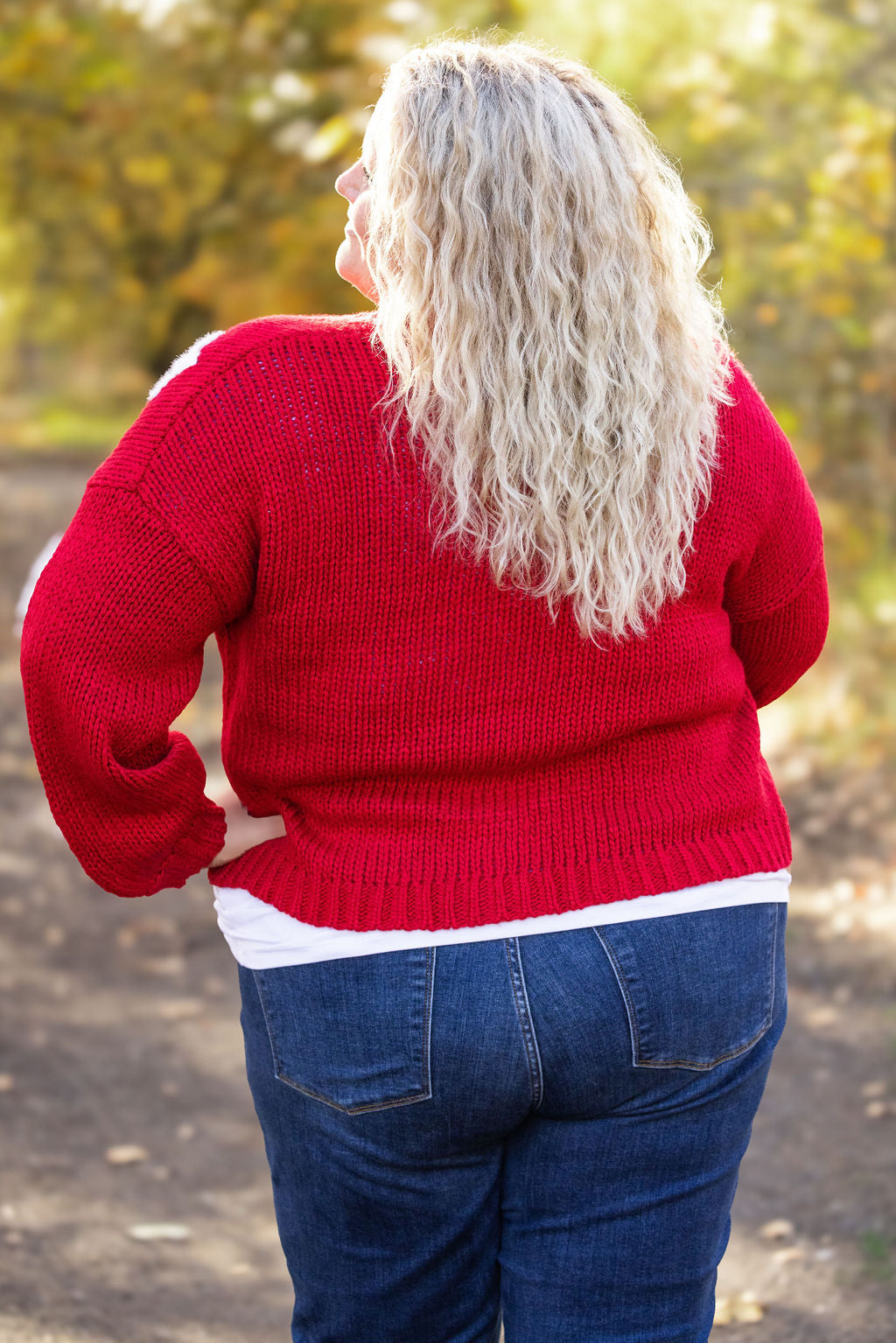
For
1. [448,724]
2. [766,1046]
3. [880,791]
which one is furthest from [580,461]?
[880,791]

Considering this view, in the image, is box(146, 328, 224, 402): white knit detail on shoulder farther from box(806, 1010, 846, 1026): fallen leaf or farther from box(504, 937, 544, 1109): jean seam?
box(806, 1010, 846, 1026): fallen leaf

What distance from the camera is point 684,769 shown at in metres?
1.42

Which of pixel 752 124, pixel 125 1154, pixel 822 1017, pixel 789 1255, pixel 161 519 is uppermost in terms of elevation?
pixel 752 124

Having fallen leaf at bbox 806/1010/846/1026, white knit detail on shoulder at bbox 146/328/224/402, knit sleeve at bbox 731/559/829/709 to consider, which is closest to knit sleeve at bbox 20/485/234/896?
white knit detail on shoulder at bbox 146/328/224/402

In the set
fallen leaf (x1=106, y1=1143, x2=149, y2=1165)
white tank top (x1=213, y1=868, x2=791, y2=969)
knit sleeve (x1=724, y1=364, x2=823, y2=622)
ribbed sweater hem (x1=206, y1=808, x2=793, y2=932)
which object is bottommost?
fallen leaf (x1=106, y1=1143, x2=149, y2=1165)

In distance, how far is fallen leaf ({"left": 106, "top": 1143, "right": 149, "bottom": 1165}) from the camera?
11.0 feet

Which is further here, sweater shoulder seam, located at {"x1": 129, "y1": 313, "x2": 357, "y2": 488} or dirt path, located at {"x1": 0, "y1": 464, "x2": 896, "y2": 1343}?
dirt path, located at {"x1": 0, "y1": 464, "x2": 896, "y2": 1343}

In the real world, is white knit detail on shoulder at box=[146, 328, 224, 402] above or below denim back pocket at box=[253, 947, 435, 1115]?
above

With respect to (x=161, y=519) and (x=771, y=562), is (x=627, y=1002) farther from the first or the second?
(x=161, y=519)

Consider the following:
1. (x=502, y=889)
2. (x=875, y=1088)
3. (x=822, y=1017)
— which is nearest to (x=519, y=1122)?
(x=502, y=889)

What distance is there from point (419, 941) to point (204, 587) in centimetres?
39

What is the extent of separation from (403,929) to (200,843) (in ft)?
0.88

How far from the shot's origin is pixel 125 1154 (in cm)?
336

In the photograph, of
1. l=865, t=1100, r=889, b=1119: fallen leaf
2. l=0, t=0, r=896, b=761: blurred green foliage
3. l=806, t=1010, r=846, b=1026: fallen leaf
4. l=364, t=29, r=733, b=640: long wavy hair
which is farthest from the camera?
l=0, t=0, r=896, b=761: blurred green foliage
